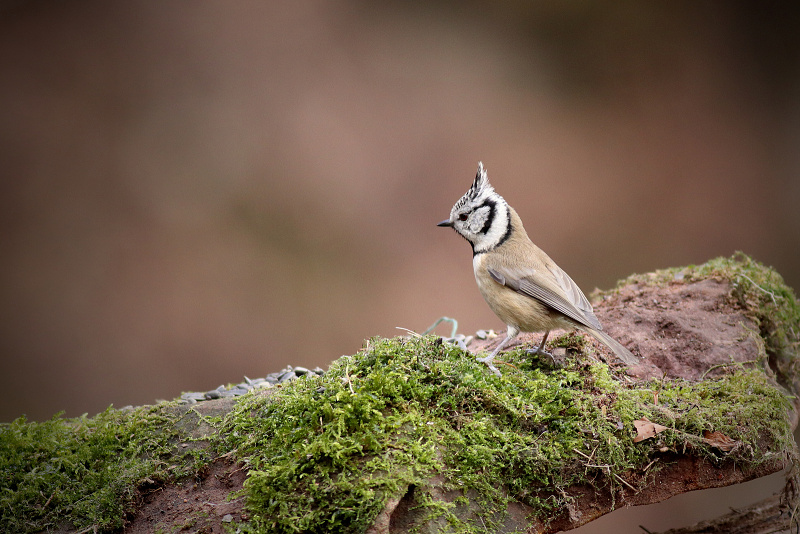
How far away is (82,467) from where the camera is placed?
2.49 m

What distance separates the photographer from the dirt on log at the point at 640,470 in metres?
2.11

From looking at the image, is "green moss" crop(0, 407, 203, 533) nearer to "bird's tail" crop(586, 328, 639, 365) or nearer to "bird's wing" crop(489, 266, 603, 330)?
"bird's wing" crop(489, 266, 603, 330)

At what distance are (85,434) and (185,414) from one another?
0.47m

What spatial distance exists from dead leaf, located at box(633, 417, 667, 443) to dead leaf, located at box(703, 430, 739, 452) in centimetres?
18

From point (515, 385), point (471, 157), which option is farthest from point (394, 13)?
point (515, 385)

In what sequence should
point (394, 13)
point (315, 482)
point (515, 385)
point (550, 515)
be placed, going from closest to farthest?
1. point (315, 482)
2. point (550, 515)
3. point (515, 385)
4. point (394, 13)

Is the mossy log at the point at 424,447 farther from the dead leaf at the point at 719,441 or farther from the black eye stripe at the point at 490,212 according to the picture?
the black eye stripe at the point at 490,212

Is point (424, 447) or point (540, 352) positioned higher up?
point (540, 352)

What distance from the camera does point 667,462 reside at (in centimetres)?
237

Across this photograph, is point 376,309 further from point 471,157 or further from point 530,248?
point 530,248

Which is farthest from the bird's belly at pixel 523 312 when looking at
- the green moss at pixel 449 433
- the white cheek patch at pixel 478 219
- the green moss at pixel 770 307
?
the green moss at pixel 770 307

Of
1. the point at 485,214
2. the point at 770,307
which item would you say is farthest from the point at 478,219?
the point at 770,307

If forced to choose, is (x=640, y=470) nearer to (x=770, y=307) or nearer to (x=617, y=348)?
(x=617, y=348)

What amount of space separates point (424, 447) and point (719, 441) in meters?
1.24
